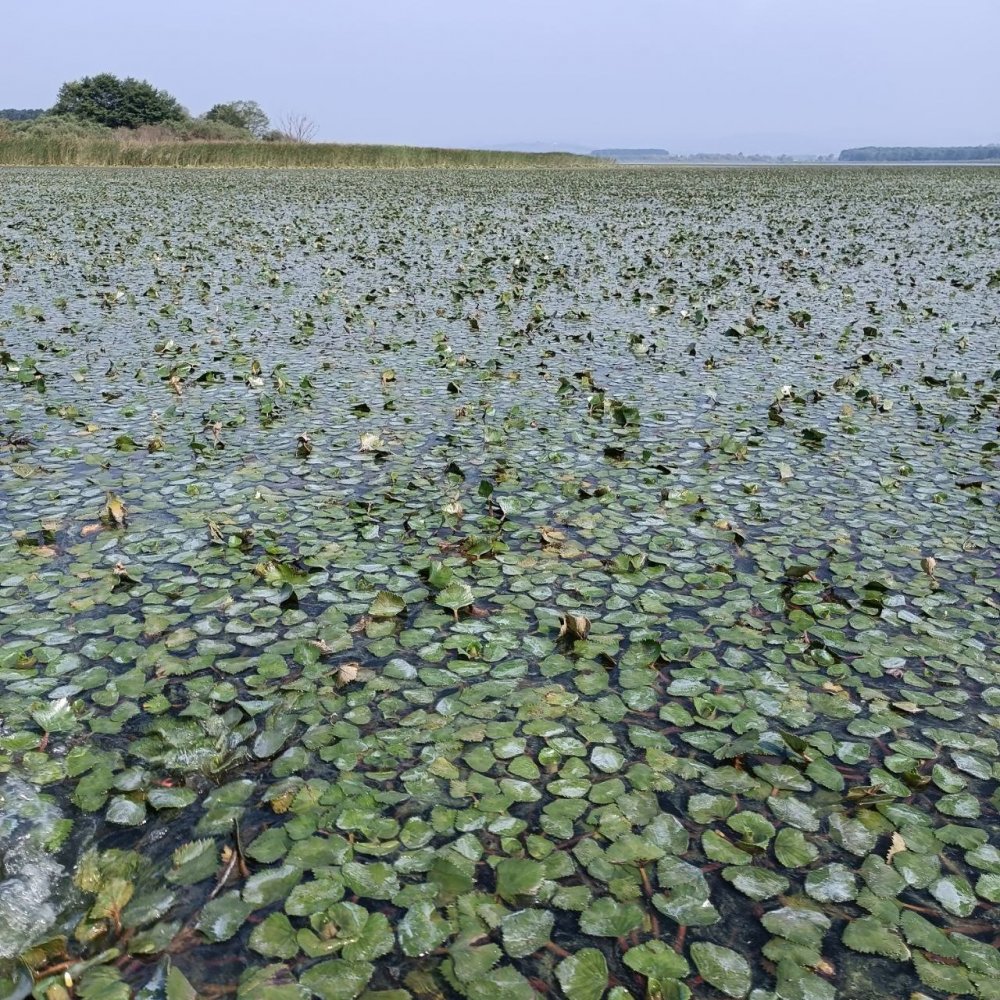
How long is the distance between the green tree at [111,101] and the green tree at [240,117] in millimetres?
9218

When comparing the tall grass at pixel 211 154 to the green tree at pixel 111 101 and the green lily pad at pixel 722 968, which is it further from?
the green lily pad at pixel 722 968

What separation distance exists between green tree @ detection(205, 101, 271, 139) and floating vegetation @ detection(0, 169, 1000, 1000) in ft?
245

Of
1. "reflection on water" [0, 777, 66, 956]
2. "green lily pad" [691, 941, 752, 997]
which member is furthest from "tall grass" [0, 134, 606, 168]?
"green lily pad" [691, 941, 752, 997]

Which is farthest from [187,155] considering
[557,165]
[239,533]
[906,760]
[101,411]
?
[906,760]

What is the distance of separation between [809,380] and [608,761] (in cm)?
525

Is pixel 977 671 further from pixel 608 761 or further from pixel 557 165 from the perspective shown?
pixel 557 165

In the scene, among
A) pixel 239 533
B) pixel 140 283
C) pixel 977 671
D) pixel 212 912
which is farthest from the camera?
pixel 140 283

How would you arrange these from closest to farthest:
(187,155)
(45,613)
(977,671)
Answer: (977,671) → (45,613) → (187,155)

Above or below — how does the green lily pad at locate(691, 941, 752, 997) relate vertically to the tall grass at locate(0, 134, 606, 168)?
below

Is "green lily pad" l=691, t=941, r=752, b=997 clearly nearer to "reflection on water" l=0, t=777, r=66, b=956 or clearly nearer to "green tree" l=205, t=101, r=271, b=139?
"reflection on water" l=0, t=777, r=66, b=956

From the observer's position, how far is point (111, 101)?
207 feet

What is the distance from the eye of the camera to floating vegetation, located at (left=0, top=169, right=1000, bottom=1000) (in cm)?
196

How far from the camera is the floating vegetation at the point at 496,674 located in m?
1.96

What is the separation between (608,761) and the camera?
254 centimetres
